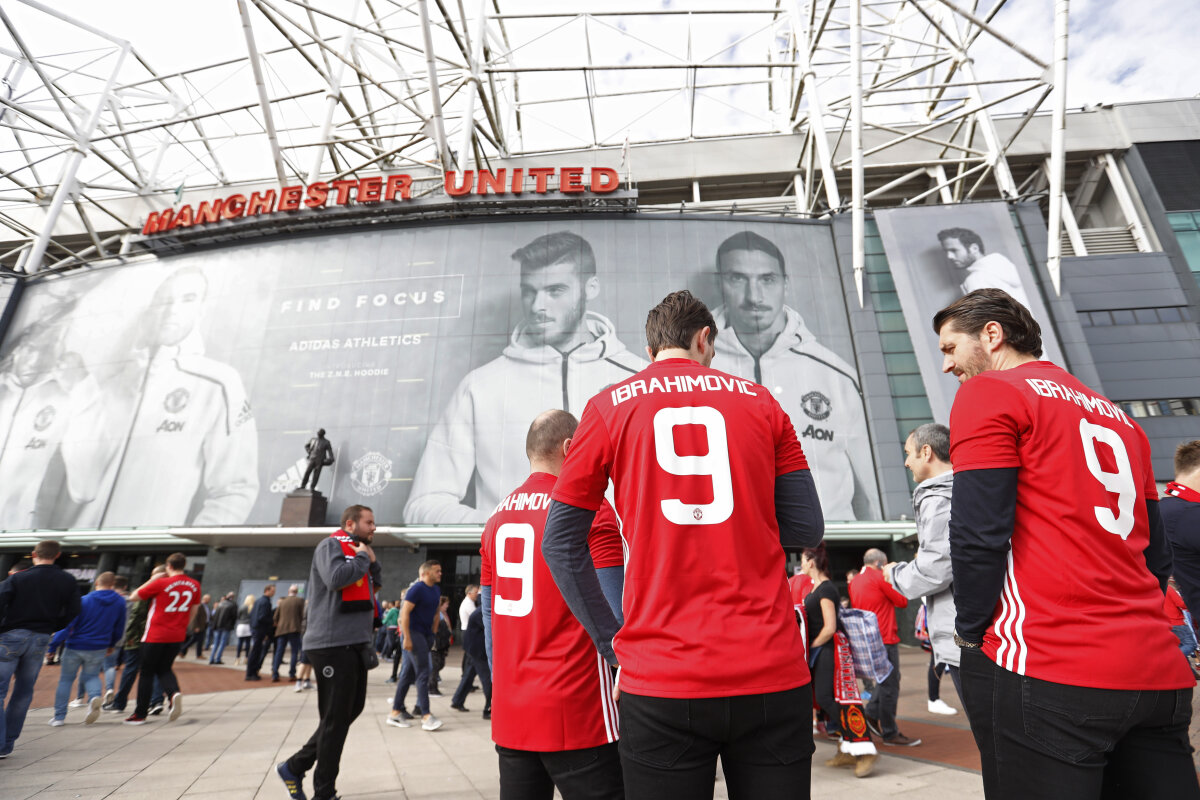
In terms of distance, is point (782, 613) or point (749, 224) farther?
point (749, 224)

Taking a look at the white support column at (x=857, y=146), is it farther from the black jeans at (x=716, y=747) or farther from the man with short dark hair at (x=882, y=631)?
the black jeans at (x=716, y=747)

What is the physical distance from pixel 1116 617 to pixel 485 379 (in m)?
Answer: 19.5

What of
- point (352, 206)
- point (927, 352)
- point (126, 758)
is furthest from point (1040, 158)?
point (126, 758)

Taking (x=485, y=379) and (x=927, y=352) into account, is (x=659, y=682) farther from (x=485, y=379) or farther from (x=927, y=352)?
(x=927, y=352)

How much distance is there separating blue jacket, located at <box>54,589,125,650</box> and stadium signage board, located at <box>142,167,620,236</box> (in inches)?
724

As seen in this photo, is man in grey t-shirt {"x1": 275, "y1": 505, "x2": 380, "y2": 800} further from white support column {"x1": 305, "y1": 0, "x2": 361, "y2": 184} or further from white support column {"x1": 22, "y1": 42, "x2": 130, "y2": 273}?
white support column {"x1": 22, "y1": 42, "x2": 130, "y2": 273}

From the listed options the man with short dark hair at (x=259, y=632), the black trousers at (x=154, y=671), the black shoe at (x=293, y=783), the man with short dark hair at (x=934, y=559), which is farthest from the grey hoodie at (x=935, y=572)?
the man with short dark hair at (x=259, y=632)

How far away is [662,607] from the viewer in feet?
5.08

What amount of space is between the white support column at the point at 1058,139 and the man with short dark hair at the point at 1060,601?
76.8ft

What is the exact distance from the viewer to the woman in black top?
5.02m

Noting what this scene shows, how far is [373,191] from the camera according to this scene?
2325cm

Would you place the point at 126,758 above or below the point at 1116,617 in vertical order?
below

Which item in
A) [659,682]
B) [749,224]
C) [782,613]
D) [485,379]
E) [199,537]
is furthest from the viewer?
[749,224]

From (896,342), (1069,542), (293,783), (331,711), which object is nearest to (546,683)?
(1069,542)
